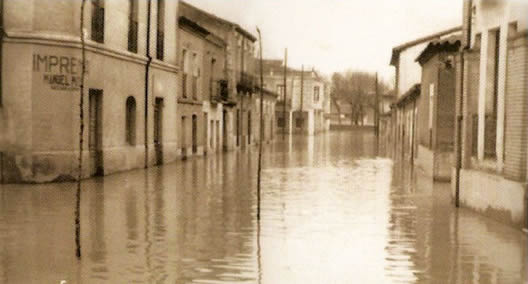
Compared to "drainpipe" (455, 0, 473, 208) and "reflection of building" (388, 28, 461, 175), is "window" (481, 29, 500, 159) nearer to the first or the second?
"drainpipe" (455, 0, 473, 208)

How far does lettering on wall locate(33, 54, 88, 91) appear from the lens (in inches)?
712

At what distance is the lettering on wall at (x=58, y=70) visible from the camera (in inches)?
712

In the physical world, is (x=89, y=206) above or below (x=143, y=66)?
below

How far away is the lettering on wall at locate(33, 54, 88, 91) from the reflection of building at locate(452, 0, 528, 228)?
32.9 ft

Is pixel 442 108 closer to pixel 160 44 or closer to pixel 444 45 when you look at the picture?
pixel 444 45

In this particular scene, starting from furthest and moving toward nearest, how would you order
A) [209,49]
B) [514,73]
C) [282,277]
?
[209,49] < [514,73] < [282,277]

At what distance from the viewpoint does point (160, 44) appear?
1041 inches

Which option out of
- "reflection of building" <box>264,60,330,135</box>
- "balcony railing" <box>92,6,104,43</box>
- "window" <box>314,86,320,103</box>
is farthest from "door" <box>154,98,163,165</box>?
"window" <box>314,86,320,103</box>

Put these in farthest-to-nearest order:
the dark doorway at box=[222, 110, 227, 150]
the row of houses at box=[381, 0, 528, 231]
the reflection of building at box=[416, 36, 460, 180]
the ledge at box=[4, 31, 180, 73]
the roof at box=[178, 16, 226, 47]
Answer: the dark doorway at box=[222, 110, 227, 150] < the roof at box=[178, 16, 226, 47] < the reflection of building at box=[416, 36, 460, 180] < the ledge at box=[4, 31, 180, 73] < the row of houses at box=[381, 0, 528, 231]

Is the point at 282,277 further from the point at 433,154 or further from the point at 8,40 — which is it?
the point at 433,154

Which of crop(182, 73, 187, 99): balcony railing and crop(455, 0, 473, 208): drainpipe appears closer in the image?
crop(455, 0, 473, 208): drainpipe

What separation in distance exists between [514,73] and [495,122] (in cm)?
160

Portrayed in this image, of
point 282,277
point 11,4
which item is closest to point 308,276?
point 282,277

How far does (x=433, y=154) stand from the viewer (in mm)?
21984
